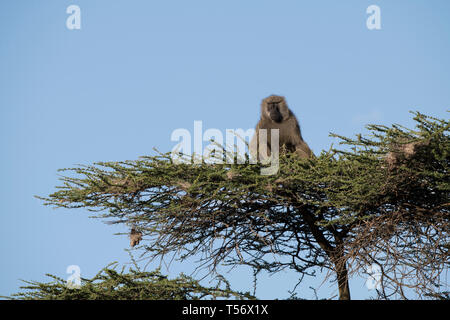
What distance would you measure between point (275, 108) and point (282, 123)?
0.41 meters

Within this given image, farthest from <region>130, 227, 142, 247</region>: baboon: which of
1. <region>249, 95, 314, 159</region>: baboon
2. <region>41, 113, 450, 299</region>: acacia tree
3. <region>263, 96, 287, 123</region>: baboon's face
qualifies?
<region>263, 96, 287, 123</region>: baboon's face

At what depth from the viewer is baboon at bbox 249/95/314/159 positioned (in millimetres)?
13180

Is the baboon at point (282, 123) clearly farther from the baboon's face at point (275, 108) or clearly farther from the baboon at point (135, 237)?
the baboon at point (135, 237)

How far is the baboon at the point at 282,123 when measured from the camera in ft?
43.2

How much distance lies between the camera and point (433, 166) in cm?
902

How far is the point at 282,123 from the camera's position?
1340 centimetres

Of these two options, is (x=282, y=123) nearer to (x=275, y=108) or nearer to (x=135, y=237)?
(x=275, y=108)

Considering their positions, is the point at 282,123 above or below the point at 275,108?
below

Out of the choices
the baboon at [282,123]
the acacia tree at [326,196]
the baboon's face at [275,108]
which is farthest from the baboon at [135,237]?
the baboon's face at [275,108]

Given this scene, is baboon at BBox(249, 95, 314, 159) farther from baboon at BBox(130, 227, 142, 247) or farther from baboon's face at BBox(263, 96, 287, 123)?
baboon at BBox(130, 227, 142, 247)

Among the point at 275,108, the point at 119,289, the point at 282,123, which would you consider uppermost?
the point at 275,108

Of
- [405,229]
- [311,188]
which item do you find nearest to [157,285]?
[311,188]

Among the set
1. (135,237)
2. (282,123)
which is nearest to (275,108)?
(282,123)
